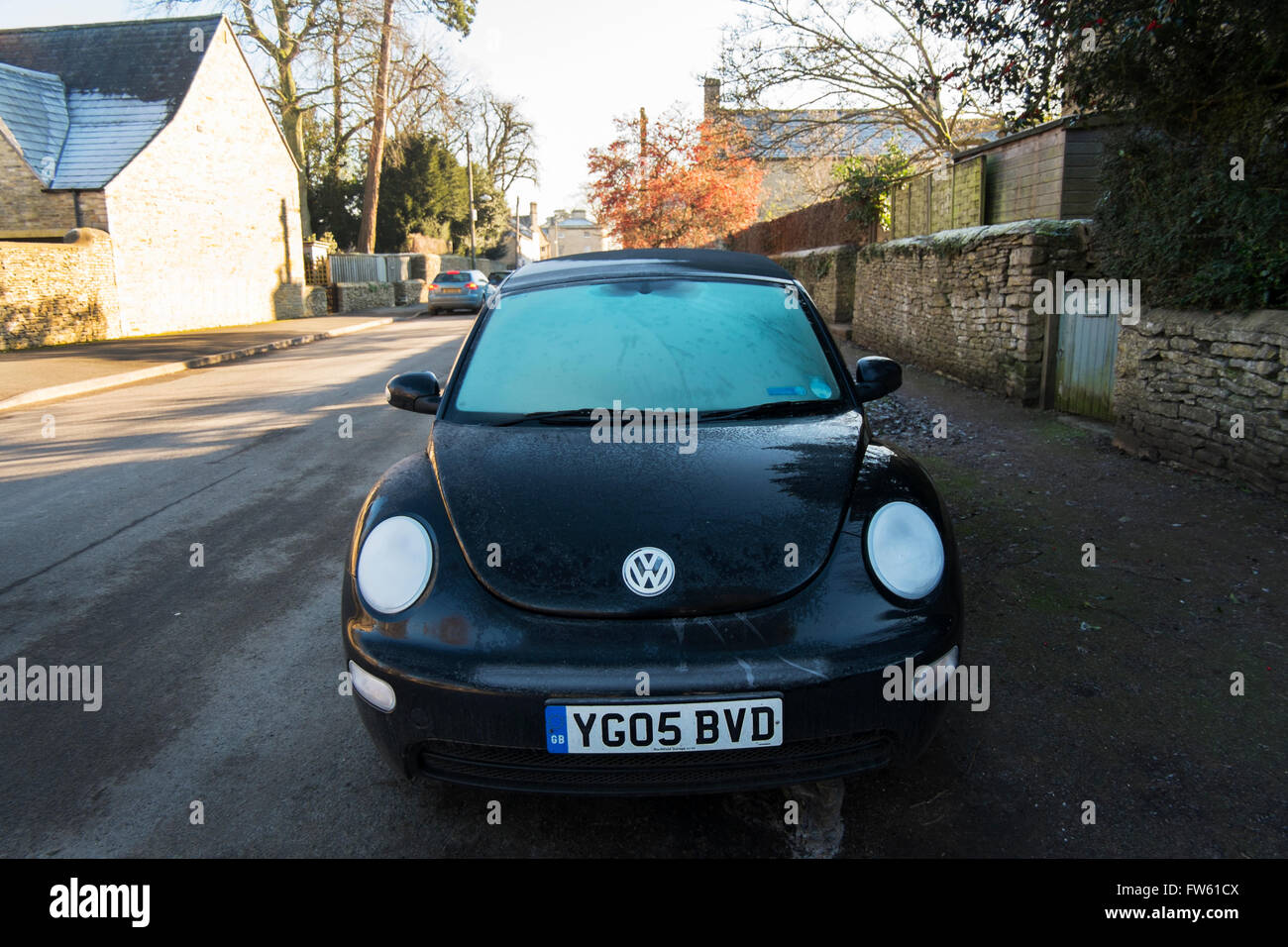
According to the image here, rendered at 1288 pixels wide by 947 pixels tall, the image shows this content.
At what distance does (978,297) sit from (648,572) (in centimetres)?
914

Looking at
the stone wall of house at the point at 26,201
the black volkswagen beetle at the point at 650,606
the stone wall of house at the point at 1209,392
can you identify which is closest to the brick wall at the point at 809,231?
the stone wall of house at the point at 1209,392

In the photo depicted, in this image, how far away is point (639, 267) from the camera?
3.81m

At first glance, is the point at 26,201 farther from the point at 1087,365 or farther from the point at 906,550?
the point at 906,550

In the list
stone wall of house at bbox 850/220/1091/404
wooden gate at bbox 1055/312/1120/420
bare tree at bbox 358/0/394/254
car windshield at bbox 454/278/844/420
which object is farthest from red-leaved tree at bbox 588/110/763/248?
car windshield at bbox 454/278/844/420

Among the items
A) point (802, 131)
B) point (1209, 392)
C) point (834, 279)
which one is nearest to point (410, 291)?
point (802, 131)

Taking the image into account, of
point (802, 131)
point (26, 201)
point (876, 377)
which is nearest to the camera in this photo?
point (876, 377)

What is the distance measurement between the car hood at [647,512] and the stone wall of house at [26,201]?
68.5 feet

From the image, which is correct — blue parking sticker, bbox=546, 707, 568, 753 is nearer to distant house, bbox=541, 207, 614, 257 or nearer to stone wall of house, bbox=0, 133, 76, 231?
stone wall of house, bbox=0, 133, 76, 231

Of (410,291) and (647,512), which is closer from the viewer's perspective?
(647,512)

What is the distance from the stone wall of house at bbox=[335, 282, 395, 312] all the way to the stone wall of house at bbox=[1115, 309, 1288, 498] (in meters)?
27.9

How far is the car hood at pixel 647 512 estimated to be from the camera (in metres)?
2.19

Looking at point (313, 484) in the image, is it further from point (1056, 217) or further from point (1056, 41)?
point (1056, 217)

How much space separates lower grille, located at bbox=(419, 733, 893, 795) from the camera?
2100 millimetres

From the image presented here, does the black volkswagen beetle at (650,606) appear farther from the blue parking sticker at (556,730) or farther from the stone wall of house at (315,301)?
the stone wall of house at (315,301)
